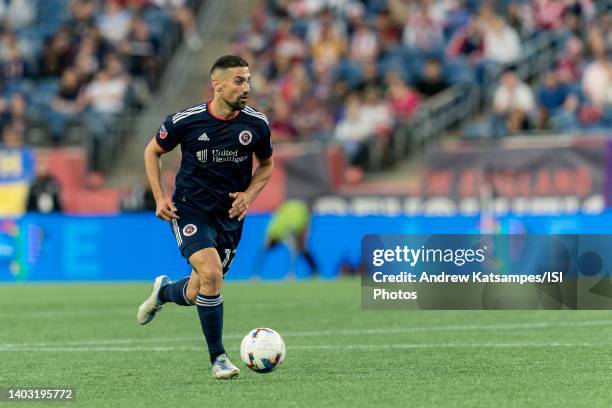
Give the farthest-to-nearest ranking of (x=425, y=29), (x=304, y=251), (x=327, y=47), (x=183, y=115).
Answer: (x=327, y=47), (x=425, y=29), (x=304, y=251), (x=183, y=115)

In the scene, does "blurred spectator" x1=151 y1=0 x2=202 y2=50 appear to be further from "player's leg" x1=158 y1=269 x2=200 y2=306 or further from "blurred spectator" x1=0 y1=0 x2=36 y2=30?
"player's leg" x1=158 y1=269 x2=200 y2=306

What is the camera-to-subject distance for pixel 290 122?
2247 cm

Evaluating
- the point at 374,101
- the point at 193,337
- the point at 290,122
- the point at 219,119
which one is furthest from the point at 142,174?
the point at 219,119

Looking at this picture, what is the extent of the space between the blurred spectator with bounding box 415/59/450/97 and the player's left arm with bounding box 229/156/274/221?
13.2 m

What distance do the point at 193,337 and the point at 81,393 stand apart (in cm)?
367

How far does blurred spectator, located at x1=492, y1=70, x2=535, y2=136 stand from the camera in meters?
20.2

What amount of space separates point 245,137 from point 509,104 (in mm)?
12291

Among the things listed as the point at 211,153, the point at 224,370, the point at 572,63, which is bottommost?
the point at 224,370

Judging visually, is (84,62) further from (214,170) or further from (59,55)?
(214,170)

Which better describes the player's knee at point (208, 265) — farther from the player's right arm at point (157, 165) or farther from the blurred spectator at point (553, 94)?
the blurred spectator at point (553, 94)

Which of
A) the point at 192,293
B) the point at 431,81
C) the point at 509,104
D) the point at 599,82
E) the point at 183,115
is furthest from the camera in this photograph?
the point at 431,81

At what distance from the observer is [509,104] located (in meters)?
20.5

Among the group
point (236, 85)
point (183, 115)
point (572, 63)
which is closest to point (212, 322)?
point (183, 115)

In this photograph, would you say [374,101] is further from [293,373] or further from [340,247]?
[293,373]
